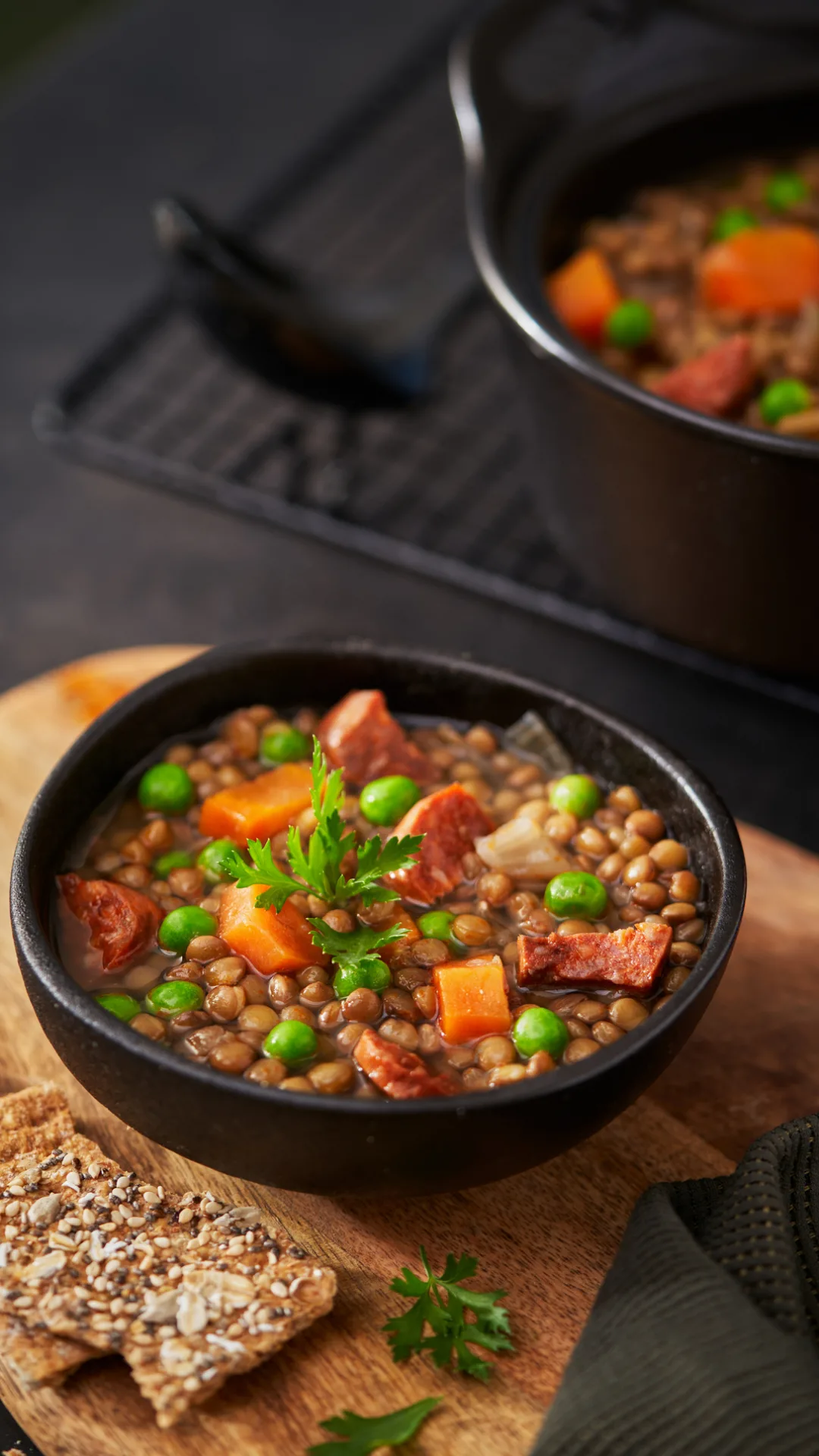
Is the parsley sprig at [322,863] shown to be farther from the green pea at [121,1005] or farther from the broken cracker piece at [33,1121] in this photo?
the broken cracker piece at [33,1121]

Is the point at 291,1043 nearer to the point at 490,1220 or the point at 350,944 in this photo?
the point at 350,944

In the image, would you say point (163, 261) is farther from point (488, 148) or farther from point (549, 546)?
point (549, 546)

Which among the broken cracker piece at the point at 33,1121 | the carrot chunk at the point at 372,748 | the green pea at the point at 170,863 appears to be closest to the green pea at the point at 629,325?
the carrot chunk at the point at 372,748

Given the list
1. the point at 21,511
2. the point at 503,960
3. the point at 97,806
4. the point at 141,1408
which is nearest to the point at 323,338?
the point at 21,511

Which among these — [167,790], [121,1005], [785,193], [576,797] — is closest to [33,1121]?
[121,1005]

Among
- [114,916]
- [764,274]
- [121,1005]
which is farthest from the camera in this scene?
[764,274]

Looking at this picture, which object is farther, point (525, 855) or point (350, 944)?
point (525, 855)

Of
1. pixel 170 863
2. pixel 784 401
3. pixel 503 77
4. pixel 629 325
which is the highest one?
pixel 503 77
